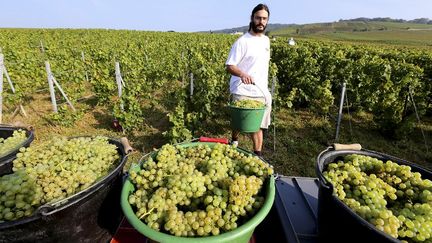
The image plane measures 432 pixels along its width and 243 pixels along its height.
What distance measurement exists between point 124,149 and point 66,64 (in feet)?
27.9

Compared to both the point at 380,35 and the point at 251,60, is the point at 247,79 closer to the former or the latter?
the point at 251,60

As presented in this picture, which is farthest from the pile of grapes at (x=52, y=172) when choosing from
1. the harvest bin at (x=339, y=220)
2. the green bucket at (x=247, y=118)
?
the green bucket at (x=247, y=118)

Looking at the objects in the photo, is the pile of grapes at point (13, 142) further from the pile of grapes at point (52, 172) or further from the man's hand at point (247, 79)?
the man's hand at point (247, 79)

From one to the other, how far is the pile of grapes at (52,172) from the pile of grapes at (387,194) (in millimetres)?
1567

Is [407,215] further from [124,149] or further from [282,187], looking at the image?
[124,149]

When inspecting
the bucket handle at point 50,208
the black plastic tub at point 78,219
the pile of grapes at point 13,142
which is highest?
the pile of grapes at point 13,142

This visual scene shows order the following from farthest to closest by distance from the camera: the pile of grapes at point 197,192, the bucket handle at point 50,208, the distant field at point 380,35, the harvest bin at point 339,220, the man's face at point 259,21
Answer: the distant field at point 380,35 → the man's face at point 259,21 → the bucket handle at point 50,208 → the pile of grapes at point 197,192 → the harvest bin at point 339,220

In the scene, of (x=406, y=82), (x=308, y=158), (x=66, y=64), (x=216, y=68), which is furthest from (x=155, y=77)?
(x=406, y=82)

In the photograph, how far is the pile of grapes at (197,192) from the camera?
1298 mm

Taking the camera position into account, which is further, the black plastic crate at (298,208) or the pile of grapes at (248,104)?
the pile of grapes at (248,104)

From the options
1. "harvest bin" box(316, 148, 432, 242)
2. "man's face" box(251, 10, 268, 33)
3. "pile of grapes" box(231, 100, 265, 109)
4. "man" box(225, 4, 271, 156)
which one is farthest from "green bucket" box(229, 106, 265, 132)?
"harvest bin" box(316, 148, 432, 242)

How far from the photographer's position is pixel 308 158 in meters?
5.25

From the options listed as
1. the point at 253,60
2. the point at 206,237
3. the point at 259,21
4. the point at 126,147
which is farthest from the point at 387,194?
the point at 259,21

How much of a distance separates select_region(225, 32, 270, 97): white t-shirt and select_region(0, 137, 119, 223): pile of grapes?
7.26ft
